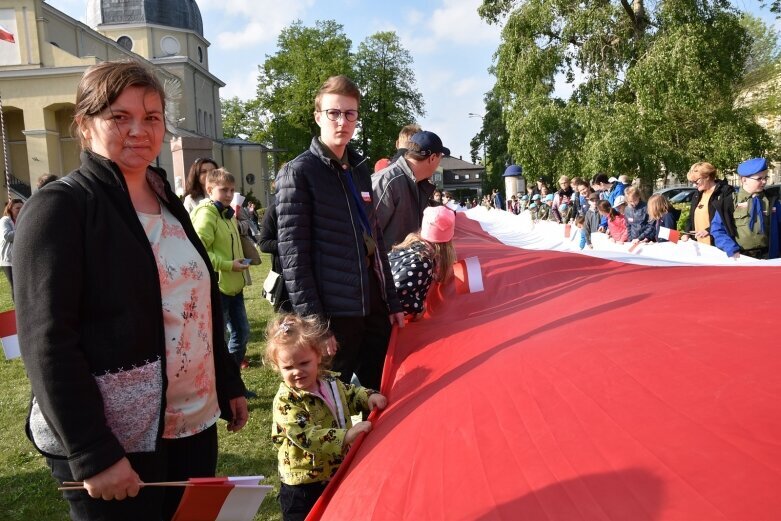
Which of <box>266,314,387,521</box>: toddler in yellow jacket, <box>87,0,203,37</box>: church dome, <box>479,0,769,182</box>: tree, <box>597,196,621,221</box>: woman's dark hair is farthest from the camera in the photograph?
<box>87,0,203,37</box>: church dome

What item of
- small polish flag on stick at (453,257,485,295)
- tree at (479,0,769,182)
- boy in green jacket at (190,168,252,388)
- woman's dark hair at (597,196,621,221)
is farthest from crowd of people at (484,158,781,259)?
tree at (479,0,769,182)

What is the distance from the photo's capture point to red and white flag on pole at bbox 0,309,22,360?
288cm

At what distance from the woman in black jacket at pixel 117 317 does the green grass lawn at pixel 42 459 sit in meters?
1.82

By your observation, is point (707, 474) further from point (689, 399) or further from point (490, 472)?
point (490, 472)

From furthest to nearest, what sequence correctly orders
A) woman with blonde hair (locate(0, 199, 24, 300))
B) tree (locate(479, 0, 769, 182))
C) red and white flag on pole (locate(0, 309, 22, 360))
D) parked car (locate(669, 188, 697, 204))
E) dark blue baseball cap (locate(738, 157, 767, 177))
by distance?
parked car (locate(669, 188, 697, 204)) → tree (locate(479, 0, 769, 182)) → woman with blonde hair (locate(0, 199, 24, 300)) → dark blue baseball cap (locate(738, 157, 767, 177)) → red and white flag on pole (locate(0, 309, 22, 360))

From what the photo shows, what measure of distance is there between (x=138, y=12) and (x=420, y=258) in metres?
47.8

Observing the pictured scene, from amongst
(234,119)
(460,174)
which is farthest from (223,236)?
(460,174)

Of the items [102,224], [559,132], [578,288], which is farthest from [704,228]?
[559,132]

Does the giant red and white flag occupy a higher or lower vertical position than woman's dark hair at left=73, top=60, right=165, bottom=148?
lower

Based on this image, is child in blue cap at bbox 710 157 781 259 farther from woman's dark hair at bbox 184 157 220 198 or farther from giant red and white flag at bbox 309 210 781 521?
woman's dark hair at bbox 184 157 220 198

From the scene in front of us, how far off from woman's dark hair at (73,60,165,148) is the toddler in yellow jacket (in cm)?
110

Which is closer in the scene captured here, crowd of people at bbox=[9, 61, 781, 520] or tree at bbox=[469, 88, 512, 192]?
crowd of people at bbox=[9, 61, 781, 520]

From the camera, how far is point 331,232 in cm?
300

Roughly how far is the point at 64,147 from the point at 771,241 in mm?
30679
